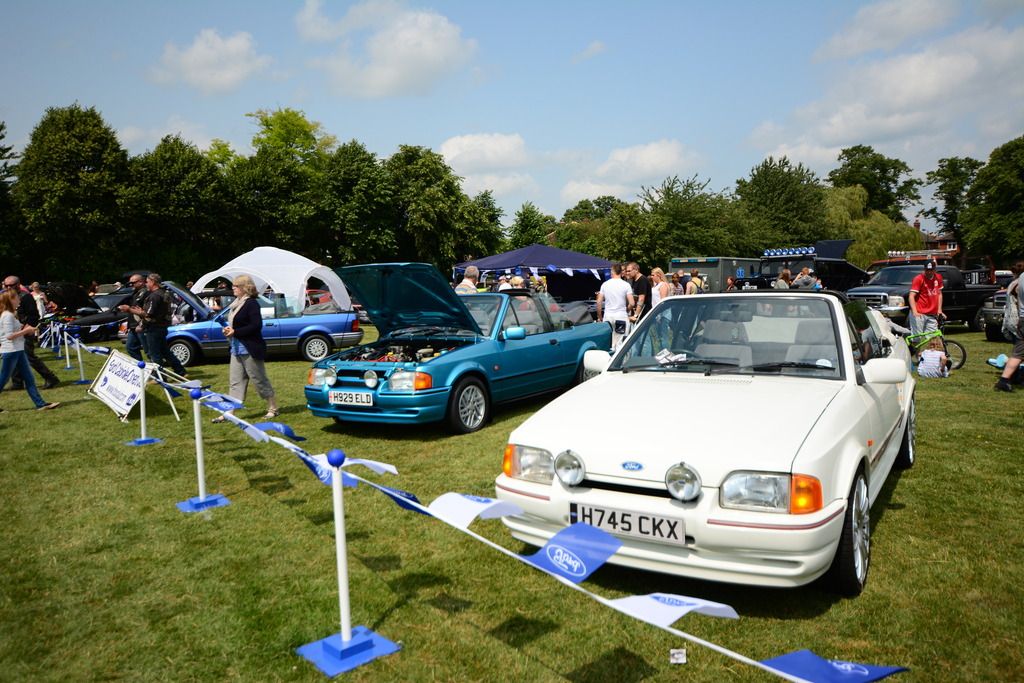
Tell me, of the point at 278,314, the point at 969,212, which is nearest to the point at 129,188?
the point at 278,314

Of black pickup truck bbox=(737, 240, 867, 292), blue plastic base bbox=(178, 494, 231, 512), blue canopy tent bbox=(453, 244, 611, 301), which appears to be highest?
blue canopy tent bbox=(453, 244, 611, 301)

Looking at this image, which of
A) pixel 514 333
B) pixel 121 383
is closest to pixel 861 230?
pixel 514 333

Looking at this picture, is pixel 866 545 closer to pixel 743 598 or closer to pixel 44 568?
pixel 743 598

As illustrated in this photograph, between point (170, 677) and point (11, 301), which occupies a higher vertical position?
point (11, 301)

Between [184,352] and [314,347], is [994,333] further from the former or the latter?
[184,352]

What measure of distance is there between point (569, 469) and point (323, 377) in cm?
458

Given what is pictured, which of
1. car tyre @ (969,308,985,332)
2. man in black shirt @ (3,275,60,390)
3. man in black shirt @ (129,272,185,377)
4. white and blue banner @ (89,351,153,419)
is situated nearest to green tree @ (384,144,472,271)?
car tyre @ (969,308,985,332)

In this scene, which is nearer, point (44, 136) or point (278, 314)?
point (278, 314)

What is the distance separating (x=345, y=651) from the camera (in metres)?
2.97

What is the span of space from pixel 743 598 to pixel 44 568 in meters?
4.19

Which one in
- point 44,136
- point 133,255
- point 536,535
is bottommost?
point 536,535

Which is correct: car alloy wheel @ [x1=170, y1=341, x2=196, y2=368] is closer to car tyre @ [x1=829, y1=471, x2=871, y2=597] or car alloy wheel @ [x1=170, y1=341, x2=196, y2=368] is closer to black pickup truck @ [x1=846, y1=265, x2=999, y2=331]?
car tyre @ [x1=829, y1=471, x2=871, y2=597]

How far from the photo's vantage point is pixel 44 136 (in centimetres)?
3167

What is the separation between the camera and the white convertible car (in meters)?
3.01
